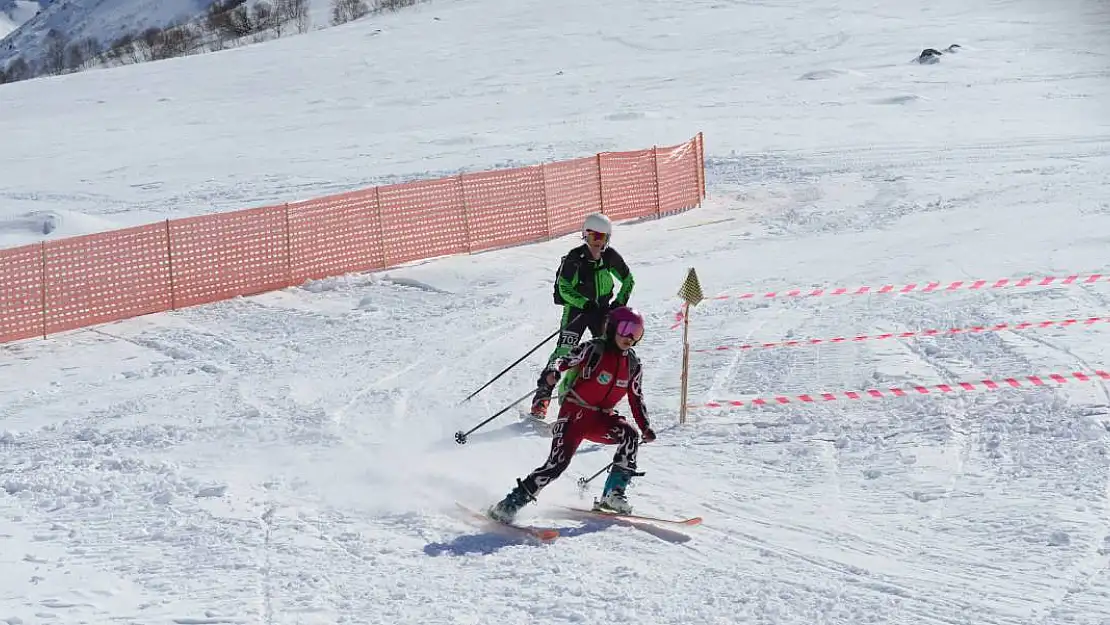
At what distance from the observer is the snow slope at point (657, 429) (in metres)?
6.79

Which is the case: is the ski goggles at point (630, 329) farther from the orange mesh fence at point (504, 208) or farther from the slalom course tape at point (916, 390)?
the orange mesh fence at point (504, 208)

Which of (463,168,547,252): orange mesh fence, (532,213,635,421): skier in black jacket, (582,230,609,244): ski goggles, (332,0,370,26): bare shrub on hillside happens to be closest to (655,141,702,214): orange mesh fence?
(463,168,547,252): orange mesh fence

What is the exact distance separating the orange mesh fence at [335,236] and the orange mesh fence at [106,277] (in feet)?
6.30

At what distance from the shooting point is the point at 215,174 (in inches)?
1187

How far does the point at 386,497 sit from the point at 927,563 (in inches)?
144

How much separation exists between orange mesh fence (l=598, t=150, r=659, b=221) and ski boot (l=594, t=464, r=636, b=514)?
13613mm

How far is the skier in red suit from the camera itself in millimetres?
7523

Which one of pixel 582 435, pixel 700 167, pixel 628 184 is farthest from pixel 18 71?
pixel 582 435

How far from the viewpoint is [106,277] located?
1488cm

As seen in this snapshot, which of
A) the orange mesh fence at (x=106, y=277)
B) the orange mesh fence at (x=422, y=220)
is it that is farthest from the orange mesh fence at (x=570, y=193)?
the orange mesh fence at (x=106, y=277)

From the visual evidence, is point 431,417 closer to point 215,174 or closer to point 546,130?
point 215,174

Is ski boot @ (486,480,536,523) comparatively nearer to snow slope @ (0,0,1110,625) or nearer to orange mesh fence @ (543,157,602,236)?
snow slope @ (0,0,1110,625)

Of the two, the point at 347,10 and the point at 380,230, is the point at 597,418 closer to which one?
the point at 380,230

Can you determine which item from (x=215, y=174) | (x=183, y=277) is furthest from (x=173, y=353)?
(x=215, y=174)
